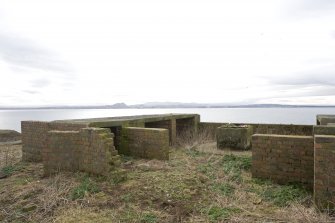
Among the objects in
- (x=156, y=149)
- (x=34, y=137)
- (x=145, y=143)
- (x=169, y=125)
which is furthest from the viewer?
(x=169, y=125)

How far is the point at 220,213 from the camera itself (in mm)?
4914

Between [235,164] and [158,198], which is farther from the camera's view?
[235,164]

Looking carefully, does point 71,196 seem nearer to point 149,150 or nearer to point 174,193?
point 174,193

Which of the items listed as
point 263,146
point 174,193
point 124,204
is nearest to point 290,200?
point 263,146

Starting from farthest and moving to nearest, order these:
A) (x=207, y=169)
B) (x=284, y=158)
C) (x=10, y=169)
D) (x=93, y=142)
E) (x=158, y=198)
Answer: (x=10, y=169)
(x=207, y=169)
(x=93, y=142)
(x=284, y=158)
(x=158, y=198)

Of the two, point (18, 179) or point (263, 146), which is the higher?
point (263, 146)

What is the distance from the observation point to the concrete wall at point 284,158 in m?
6.29

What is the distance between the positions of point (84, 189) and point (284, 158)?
14.8 feet

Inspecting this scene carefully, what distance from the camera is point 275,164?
669cm

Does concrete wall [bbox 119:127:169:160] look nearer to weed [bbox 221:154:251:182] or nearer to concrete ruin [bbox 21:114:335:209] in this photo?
concrete ruin [bbox 21:114:335:209]

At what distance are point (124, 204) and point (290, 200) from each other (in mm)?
3165

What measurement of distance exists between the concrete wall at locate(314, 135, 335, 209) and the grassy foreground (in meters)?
0.25

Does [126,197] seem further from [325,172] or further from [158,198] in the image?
[325,172]

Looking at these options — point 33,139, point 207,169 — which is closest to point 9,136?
point 33,139
